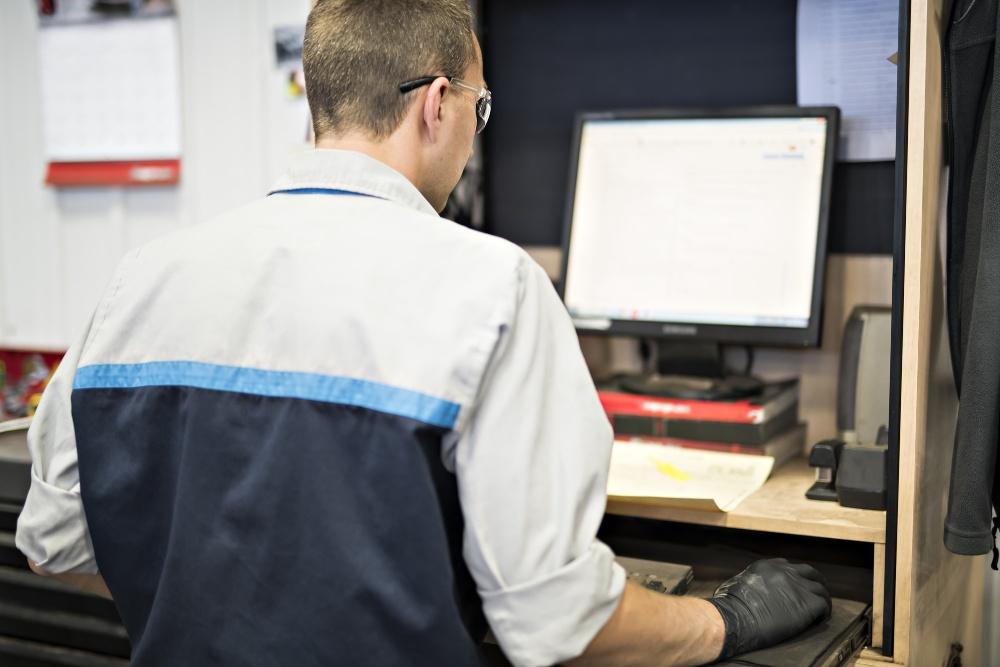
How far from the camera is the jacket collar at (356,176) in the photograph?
105 centimetres

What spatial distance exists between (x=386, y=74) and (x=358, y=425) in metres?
0.38

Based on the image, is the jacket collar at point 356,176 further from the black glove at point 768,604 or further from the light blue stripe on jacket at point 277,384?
the black glove at point 768,604

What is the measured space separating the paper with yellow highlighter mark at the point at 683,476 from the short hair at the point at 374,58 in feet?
2.02

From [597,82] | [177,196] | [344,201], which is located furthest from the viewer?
[177,196]

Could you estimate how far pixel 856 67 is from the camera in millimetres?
1733

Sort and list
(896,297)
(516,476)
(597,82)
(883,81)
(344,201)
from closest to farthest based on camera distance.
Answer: (516,476) → (344,201) → (896,297) → (883,81) → (597,82)

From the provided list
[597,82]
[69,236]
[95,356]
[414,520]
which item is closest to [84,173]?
[69,236]

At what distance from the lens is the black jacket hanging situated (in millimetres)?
1261

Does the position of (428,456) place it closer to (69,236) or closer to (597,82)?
(597,82)

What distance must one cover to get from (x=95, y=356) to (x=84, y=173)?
5.83ft

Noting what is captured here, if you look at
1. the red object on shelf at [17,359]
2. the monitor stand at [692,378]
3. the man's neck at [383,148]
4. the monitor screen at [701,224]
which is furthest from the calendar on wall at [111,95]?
the man's neck at [383,148]

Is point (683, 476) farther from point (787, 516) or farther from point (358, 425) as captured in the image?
point (358, 425)

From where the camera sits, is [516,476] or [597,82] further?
[597,82]

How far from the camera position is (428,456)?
924 millimetres
